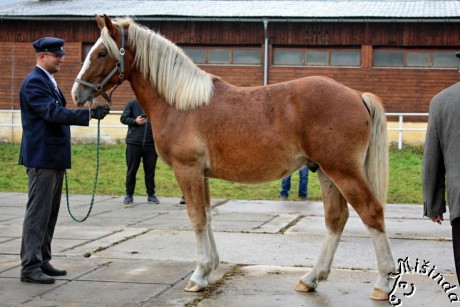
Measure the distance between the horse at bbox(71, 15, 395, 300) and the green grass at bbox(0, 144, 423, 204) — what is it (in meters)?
7.64

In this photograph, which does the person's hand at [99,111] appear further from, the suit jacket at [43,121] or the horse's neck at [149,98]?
the horse's neck at [149,98]

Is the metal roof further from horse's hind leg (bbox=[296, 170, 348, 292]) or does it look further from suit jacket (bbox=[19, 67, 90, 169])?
horse's hind leg (bbox=[296, 170, 348, 292])

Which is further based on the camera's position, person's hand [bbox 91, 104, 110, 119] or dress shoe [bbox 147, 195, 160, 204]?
dress shoe [bbox 147, 195, 160, 204]

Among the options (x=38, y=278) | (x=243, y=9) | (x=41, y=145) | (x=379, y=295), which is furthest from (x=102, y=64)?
(x=243, y=9)

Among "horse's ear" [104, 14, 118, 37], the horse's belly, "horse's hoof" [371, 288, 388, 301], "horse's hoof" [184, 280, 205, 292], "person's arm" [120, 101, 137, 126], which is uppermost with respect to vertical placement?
"horse's ear" [104, 14, 118, 37]

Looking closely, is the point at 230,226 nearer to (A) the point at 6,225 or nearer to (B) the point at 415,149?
(A) the point at 6,225

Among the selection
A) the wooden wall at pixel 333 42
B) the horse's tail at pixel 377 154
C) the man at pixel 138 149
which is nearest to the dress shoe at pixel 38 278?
the horse's tail at pixel 377 154

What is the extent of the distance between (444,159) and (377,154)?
1496mm

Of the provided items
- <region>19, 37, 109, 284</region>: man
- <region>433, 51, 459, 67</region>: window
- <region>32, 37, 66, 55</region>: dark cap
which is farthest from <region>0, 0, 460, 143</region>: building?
<region>19, 37, 109, 284</region>: man

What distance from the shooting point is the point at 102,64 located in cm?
627

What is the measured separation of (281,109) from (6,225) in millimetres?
5412

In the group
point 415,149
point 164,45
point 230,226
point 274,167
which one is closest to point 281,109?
point 274,167

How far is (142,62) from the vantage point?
6.36 metres

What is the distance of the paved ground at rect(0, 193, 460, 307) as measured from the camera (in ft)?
18.9
